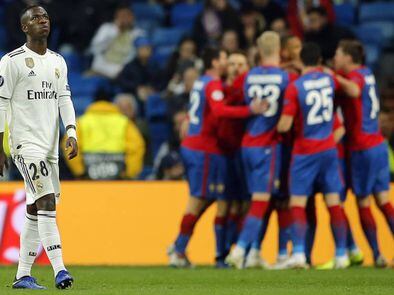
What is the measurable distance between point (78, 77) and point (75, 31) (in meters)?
0.93

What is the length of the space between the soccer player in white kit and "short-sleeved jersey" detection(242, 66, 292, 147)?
11.7 ft

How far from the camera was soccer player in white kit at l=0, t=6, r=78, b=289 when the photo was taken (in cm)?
961

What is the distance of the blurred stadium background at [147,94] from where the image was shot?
1506 cm

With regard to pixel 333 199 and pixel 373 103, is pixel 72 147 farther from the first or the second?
pixel 373 103

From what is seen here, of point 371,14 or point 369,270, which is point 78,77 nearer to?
point 371,14

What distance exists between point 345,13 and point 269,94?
23.7ft

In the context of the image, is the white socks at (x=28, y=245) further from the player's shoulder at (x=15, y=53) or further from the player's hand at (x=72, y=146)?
the player's shoulder at (x=15, y=53)

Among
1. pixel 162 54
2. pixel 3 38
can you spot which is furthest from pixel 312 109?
pixel 3 38

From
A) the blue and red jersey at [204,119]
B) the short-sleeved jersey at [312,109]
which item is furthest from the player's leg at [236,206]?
the short-sleeved jersey at [312,109]

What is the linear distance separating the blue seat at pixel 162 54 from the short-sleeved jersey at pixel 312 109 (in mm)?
7407

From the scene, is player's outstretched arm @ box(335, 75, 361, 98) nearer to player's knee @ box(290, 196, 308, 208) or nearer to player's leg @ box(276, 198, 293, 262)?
player's knee @ box(290, 196, 308, 208)

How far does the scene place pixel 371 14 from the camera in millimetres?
19750

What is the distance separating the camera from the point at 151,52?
19844 mm

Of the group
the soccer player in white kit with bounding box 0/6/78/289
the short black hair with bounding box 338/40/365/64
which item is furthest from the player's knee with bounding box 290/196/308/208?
the soccer player in white kit with bounding box 0/6/78/289
